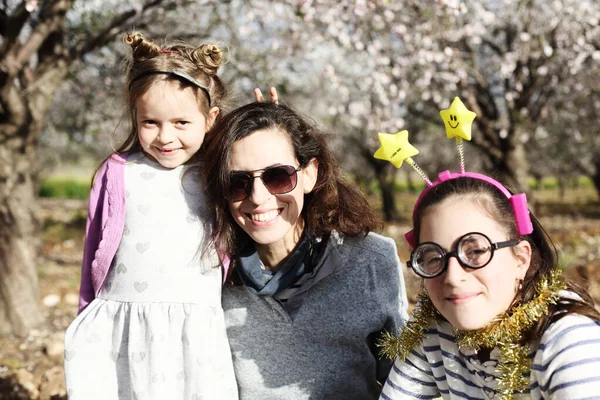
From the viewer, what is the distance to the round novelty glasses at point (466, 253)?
1528 mm

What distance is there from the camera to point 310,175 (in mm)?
2170

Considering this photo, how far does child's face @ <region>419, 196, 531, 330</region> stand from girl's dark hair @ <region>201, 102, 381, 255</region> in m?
0.64

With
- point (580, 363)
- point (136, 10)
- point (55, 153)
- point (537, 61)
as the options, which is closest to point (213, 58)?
point (580, 363)

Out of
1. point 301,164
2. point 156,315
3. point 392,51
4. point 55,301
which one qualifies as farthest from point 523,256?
point 392,51

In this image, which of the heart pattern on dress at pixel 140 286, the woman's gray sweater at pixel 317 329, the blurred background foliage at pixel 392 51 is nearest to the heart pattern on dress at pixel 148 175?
the heart pattern on dress at pixel 140 286

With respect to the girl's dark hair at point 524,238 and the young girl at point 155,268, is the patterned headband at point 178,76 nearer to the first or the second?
the young girl at point 155,268

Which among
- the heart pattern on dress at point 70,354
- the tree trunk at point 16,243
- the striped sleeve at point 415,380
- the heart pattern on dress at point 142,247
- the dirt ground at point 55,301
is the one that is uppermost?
the heart pattern on dress at point 142,247

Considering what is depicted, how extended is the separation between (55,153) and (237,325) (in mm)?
24052

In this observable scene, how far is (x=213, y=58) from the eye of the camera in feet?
7.23

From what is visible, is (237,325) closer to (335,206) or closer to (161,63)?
(335,206)

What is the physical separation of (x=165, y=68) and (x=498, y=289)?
4.40 feet

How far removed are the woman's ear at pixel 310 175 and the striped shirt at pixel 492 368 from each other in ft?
2.22

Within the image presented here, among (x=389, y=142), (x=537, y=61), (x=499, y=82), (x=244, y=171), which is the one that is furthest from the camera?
(x=499, y=82)

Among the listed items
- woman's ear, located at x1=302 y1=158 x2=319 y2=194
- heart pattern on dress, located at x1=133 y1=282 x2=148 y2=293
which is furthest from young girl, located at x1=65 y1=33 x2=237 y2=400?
woman's ear, located at x1=302 y1=158 x2=319 y2=194
